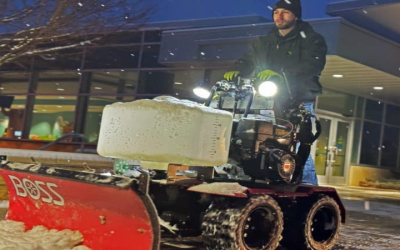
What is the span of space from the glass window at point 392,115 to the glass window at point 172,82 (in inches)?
347

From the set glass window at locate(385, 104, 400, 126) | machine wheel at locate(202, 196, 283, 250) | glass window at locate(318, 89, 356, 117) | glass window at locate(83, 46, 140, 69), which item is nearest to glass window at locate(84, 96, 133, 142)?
glass window at locate(83, 46, 140, 69)

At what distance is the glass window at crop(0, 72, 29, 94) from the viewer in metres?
23.8

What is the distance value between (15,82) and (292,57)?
20426 mm

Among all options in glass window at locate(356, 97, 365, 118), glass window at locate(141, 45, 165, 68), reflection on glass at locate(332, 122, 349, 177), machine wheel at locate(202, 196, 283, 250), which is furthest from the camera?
glass window at locate(356, 97, 365, 118)

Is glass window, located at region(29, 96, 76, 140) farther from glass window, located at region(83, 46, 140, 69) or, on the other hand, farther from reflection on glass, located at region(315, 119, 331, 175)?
reflection on glass, located at region(315, 119, 331, 175)

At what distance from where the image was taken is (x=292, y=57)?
20.4 ft

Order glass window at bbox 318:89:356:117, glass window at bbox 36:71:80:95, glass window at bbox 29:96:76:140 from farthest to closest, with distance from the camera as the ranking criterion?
glass window at bbox 29:96:76:140, glass window at bbox 36:71:80:95, glass window at bbox 318:89:356:117

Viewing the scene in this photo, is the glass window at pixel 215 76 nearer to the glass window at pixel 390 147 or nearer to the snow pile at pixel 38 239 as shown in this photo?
the glass window at pixel 390 147

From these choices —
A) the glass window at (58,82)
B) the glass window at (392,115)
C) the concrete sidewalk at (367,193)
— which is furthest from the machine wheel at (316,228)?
the glass window at (58,82)

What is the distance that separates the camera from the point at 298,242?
6047 mm

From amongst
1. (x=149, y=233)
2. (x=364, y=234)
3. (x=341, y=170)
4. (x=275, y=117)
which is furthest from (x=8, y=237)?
(x=341, y=170)

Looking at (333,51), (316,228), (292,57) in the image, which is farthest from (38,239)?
(333,51)

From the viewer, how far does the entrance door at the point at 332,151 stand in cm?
1905

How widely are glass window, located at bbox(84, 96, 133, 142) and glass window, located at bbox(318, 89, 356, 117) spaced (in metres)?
8.07
